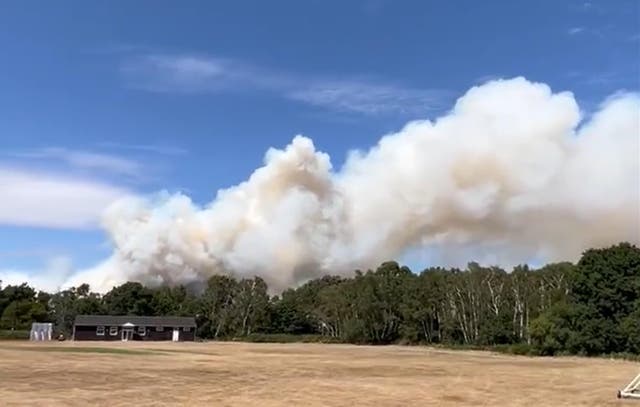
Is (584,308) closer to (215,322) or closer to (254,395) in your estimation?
(254,395)

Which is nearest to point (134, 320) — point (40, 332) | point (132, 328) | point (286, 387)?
point (132, 328)

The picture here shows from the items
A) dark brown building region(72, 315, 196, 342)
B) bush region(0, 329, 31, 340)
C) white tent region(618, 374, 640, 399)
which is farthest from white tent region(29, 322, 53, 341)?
white tent region(618, 374, 640, 399)

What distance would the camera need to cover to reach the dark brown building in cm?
10475

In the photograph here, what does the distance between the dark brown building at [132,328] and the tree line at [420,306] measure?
5873mm

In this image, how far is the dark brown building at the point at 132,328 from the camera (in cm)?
10475

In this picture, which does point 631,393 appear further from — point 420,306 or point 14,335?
point 14,335

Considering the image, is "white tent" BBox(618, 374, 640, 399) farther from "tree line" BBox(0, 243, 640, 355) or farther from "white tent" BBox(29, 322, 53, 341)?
"white tent" BBox(29, 322, 53, 341)

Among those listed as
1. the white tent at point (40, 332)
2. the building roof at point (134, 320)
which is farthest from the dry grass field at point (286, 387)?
the building roof at point (134, 320)

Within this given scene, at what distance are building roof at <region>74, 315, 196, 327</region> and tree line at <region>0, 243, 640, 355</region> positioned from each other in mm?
5641

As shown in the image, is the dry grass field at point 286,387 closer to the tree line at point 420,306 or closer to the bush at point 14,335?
the tree line at point 420,306

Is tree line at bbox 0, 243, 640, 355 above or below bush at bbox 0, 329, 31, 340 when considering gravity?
above

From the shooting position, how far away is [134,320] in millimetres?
109000

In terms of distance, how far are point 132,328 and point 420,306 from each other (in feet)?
146

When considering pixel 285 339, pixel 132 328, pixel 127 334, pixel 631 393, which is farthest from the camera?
pixel 285 339
